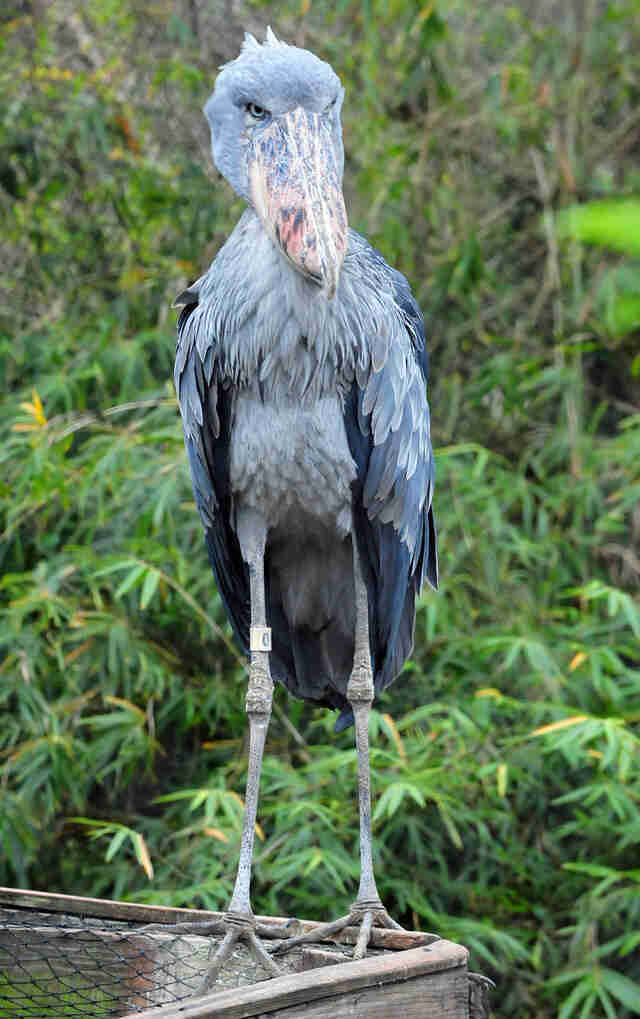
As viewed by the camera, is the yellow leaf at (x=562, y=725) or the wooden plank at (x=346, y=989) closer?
the wooden plank at (x=346, y=989)

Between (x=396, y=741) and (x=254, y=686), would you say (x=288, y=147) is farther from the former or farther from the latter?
(x=396, y=741)

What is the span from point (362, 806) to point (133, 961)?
1.59 feet

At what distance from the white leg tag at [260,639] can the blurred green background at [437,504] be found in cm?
Result: 91

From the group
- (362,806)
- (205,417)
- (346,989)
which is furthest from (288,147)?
(346,989)

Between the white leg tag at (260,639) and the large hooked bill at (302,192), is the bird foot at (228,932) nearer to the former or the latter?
the white leg tag at (260,639)

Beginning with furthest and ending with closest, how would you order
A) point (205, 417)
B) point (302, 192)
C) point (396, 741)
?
point (396, 741) < point (205, 417) < point (302, 192)

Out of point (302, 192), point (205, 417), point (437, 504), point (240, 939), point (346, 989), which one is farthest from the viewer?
point (437, 504)

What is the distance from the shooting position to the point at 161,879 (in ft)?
10.6

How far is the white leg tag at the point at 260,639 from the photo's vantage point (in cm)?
217

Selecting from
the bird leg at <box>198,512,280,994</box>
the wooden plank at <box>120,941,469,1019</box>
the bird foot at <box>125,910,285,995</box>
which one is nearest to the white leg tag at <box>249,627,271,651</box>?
the bird leg at <box>198,512,280,994</box>

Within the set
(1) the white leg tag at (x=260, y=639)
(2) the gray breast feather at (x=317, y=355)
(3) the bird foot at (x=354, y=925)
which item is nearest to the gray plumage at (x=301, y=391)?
(2) the gray breast feather at (x=317, y=355)

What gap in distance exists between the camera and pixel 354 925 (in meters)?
2.05

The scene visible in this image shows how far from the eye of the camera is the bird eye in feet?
6.51

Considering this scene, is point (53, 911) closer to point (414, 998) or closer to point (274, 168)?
point (414, 998)
